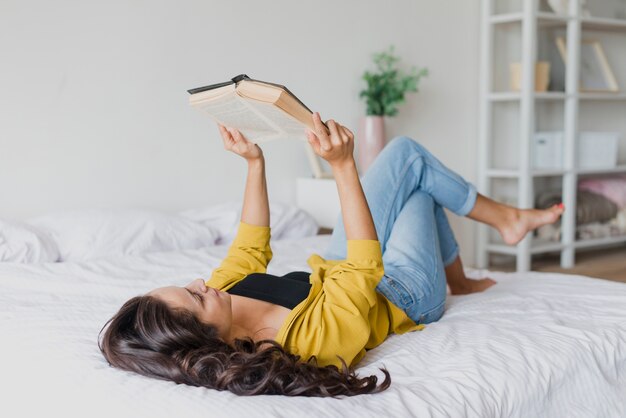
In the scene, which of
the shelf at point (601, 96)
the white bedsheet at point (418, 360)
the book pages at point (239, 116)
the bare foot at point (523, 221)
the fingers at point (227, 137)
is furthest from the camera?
the shelf at point (601, 96)

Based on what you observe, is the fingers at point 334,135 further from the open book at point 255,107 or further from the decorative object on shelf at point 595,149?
the decorative object on shelf at point 595,149

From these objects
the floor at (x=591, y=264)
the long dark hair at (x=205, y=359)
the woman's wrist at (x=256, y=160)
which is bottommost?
the floor at (x=591, y=264)

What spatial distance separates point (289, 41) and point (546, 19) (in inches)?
54.5

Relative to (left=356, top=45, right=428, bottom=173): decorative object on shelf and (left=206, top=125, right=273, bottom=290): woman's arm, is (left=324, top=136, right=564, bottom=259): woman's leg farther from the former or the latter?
(left=356, top=45, right=428, bottom=173): decorative object on shelf

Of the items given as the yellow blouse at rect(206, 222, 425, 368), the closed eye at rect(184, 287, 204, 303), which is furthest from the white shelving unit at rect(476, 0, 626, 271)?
the closed eye at rect(184, 287, 204, 303)

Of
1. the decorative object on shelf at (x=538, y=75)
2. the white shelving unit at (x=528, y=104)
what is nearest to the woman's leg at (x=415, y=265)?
the white shelving unit at (x=528, y=104)

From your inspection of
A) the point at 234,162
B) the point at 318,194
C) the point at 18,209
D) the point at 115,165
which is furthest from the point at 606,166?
the point at 18,209

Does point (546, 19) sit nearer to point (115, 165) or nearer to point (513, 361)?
point (115, 165)

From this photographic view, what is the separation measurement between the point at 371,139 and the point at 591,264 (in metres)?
1.59

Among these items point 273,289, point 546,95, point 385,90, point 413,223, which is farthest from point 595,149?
point 273,289

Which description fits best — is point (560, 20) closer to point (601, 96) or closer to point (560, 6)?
point (560, 6)

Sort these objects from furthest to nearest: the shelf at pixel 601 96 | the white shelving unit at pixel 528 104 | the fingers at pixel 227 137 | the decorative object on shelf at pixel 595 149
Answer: the decorative object on shelf at pixel 595 149, the shelf at pixel 601 96, the white shelving unit at pixel 528 104, the fingers at pixel 227 137

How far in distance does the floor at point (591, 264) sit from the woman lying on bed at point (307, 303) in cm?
226

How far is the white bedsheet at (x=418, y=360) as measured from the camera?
1120 millimetres
